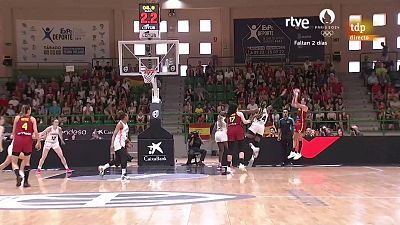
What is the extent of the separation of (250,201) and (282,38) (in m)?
22.3

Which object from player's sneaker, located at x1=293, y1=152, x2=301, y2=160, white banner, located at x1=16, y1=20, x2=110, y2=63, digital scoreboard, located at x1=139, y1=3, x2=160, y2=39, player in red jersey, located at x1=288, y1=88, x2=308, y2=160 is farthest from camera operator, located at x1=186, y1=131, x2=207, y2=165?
white banner, located at x1=16, y1=20, x2=110, y2=63

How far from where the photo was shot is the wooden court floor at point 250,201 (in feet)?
23.4

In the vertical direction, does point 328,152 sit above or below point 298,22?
below

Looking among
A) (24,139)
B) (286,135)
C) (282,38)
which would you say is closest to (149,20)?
(286,135)

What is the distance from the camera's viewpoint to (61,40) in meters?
30.3

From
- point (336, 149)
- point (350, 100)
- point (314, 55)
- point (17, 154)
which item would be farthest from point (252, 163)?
point (314, 55)

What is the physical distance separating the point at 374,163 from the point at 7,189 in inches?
466

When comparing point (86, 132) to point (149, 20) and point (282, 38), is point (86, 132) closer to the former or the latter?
point (149, 20)

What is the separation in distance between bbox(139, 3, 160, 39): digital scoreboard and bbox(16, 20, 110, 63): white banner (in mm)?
14796

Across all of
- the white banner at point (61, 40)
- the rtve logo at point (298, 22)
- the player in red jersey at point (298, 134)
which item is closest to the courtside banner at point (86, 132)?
the player in red jersey at point (298, 134)

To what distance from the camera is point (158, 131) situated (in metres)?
16.4

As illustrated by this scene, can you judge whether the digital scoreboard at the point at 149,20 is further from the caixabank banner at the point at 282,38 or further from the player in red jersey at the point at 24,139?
the caixabank banner at the point at 282,38

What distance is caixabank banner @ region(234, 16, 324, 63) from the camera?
29891 millimetres

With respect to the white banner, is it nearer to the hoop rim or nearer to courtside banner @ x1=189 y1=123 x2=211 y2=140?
courtside banner @ x1=189 y1=123 x2=211 y2=140
